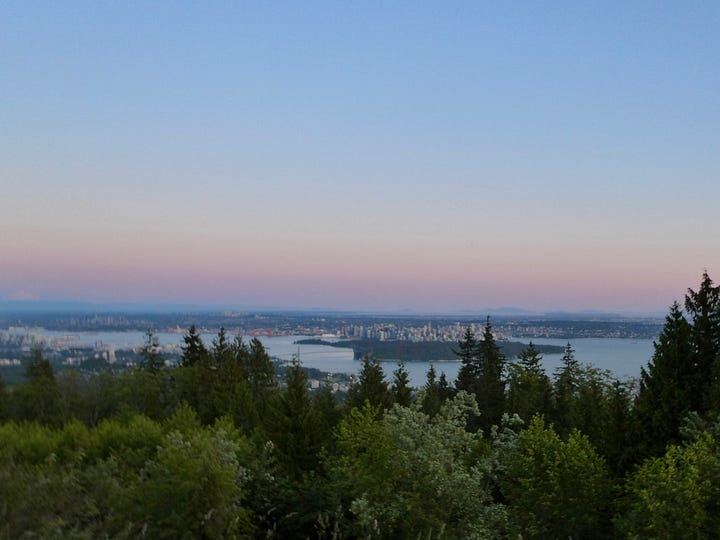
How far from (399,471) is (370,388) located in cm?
2511

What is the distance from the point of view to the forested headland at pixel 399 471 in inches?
435

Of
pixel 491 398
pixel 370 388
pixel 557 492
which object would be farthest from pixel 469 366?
pixel 557 492

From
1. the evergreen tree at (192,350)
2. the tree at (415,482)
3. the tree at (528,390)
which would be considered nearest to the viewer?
the tree at (415,482)

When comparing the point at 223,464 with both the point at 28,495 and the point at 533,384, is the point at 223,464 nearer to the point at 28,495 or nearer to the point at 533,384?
the point at 28,495

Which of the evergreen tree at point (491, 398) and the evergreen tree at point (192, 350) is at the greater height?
the evergreen tree at point (192, 350)

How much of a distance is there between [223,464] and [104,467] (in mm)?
2655

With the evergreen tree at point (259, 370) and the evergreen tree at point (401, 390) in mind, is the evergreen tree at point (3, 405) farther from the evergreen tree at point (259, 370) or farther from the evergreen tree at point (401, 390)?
the evergreen tree at point (401, 390)

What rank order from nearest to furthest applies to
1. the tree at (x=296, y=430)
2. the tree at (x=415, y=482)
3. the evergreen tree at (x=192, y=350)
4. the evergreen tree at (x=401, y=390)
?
the tree at (x=415, y=482) < the tree at (x=296, y=430) < the evergreen tree at (x=401, y=390) < the evergreen tree at (x=192, y=350)

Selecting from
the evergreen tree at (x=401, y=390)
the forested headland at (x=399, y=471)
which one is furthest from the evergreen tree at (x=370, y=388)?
the forested headland at (x=399, y=471)

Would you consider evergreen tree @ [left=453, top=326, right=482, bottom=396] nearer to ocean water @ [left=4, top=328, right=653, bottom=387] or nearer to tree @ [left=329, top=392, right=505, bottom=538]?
ocean water @ [left=4, top=328, right=653, bottom=387]

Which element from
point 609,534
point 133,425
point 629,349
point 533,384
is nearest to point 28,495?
point 133,425

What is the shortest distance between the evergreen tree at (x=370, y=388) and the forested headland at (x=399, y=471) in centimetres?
432

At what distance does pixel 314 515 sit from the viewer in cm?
1883

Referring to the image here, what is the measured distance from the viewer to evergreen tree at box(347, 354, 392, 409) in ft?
133
